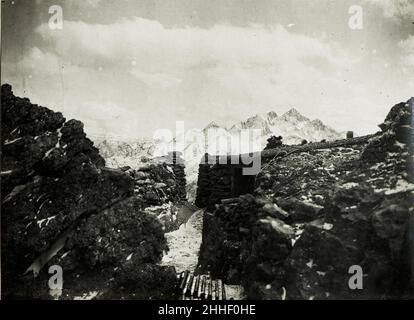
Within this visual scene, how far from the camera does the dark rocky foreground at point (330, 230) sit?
6.12 meters

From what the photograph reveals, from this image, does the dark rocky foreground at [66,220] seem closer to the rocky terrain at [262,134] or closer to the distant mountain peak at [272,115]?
the rocky terrain at [262,134]

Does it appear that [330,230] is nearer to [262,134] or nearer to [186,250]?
[186,250]

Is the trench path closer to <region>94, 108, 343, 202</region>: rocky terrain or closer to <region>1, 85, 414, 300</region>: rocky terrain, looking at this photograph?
<region>1, 85, 414, 300</region>: rocky terrain

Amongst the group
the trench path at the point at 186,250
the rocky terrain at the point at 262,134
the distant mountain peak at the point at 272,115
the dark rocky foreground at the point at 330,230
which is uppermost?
the distant mountain peak at the point at 272,115

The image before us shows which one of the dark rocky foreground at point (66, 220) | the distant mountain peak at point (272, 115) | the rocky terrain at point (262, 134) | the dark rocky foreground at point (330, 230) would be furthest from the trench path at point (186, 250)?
the distant mountain peak at point (272, 115)

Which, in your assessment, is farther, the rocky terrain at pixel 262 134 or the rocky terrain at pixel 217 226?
the rocky terrain at pixel 262 134

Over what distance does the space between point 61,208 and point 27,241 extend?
1185 mm

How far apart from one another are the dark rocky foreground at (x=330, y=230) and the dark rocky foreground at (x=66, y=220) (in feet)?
7.70

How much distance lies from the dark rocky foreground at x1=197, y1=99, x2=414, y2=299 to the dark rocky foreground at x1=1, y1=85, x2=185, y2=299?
2347mm

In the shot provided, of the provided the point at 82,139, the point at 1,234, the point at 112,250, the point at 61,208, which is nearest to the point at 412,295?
the point at 112,250

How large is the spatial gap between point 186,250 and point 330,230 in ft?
18.0

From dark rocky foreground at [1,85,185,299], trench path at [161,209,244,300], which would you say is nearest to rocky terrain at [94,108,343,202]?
trench path at [161,209,244,300]

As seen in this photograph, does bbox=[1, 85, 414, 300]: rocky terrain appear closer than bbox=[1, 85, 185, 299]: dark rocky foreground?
Yes

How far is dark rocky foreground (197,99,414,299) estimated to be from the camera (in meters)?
6.12
